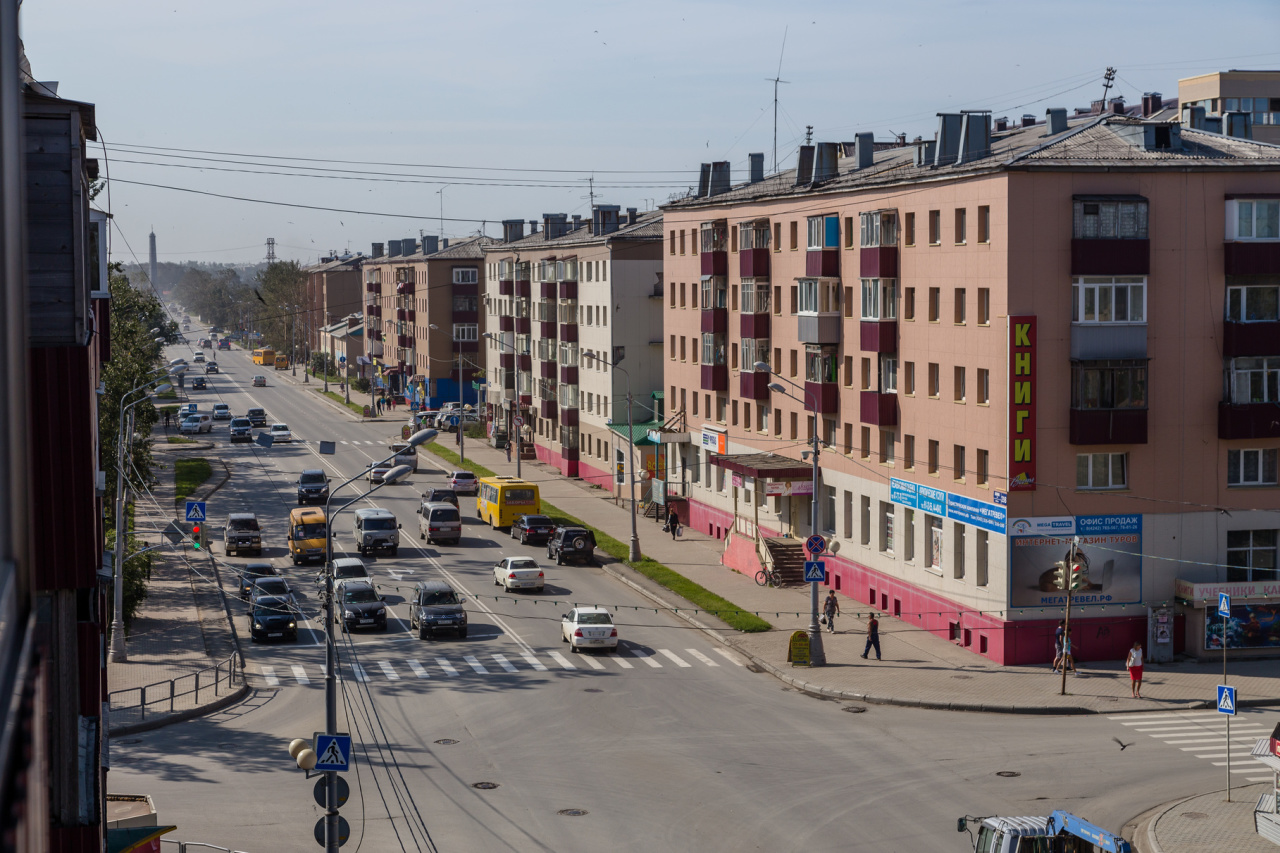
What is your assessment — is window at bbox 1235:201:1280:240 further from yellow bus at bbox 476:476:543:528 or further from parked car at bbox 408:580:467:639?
yellow bus at bbox 476:476:543:528

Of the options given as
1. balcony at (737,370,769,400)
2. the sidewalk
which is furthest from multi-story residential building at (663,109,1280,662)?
balcony at (737,370,769,400)

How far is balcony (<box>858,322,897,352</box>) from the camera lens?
46.0 m

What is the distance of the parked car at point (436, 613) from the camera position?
142 feet

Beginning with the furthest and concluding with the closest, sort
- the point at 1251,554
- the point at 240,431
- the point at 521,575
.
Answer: the point at 240,431 < the point at 521,575 < the point at 1251,554

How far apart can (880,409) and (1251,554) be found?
39.9 feet

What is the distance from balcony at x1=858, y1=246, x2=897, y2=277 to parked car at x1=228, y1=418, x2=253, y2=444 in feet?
224

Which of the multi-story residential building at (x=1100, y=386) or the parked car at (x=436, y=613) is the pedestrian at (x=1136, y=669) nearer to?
the multi-story residential building at (x=1100, y=386)

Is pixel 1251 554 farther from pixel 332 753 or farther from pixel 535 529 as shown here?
pixel 535 529

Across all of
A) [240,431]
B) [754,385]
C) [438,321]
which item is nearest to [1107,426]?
[754,385]

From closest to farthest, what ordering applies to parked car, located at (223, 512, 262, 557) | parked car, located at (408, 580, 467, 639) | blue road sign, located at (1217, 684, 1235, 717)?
blue road sign, located at (1217, 684, 1235, 717)
parked car, located at (408, 580, 467, 639)
parked car, located at (223, 512, 262, 557)

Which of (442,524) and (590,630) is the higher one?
(442,524)

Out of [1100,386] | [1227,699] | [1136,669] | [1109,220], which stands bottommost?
[1136,669]

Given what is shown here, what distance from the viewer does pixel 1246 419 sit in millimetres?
38969

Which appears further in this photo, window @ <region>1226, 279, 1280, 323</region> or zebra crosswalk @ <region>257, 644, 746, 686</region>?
window @ <region>1226, 279, 1280, 323</region>
